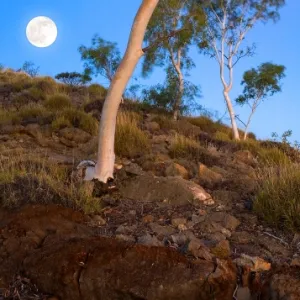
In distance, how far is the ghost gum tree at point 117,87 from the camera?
282 inches

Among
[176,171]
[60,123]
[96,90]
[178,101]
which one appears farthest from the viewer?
[96,90]

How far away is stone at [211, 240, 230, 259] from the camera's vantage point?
4.78 metres

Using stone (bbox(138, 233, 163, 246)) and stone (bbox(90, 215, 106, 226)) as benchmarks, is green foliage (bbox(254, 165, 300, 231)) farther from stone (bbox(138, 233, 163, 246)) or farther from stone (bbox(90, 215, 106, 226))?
stone (bbox(90, 215, 106, 226))

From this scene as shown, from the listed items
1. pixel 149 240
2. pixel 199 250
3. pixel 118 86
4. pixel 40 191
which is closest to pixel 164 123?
pixel 118 86

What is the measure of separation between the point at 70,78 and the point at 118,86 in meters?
18.8

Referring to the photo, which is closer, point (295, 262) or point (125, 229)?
point (295, 262)

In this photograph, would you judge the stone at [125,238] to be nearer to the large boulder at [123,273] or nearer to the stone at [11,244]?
the large boulder at [123,273]

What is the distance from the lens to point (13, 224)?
5.50 meters

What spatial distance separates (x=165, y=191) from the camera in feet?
22.2

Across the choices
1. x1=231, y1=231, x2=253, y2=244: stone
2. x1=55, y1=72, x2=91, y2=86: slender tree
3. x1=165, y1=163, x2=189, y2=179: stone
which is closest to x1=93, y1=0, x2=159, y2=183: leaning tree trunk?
x1=165, y1=163, x2=189, y2=179: stone

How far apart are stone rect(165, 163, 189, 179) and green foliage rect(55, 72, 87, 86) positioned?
1587cm

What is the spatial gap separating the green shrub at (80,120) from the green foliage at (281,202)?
6.92 m

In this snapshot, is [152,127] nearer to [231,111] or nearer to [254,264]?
[231,111]

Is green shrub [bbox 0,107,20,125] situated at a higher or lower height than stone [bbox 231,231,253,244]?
higher
